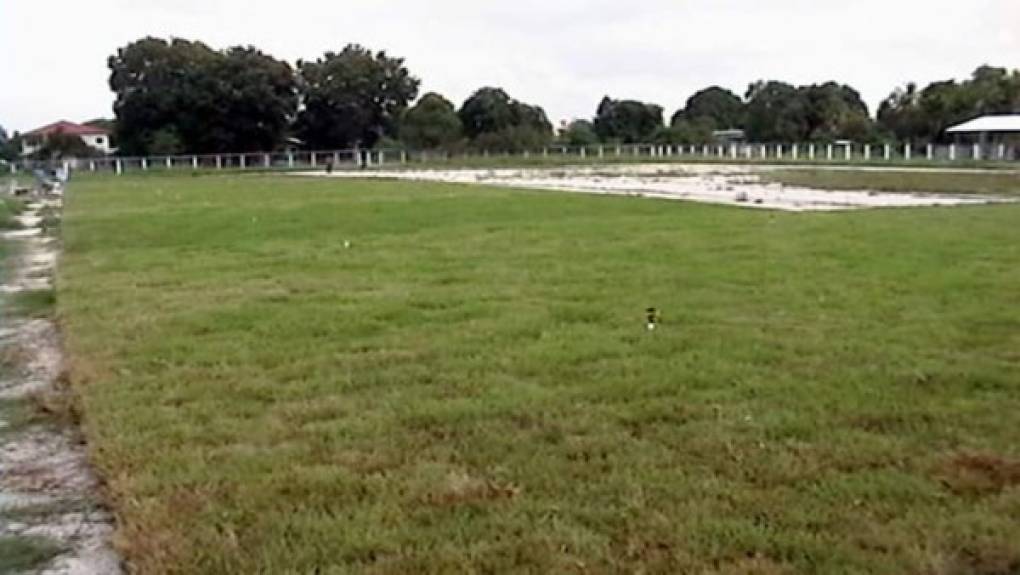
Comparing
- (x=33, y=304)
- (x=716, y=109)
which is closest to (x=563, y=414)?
(x=33, y=304)

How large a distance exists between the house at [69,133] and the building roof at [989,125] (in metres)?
72.3

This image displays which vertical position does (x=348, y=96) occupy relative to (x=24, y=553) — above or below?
above

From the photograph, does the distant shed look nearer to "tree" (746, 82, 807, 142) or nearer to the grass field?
"tree" (746, 82, 807, 142)

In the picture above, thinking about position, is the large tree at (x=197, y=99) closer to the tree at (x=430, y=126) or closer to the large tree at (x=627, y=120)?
the tree at (x=430, y=126)

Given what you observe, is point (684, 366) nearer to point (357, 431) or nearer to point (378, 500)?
point (357, 431)

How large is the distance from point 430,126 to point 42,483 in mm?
75778

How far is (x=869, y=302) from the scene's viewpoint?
9.42 meters

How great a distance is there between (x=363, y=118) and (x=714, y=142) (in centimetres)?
2266

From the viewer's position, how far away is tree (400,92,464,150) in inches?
3132

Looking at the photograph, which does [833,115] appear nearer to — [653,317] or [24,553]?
[653,317]

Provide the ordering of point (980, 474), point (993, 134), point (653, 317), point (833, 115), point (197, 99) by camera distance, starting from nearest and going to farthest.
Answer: point (980, 474) → point (653, 317) → point (993, 134) → point (197, 99) → point (833, 115)

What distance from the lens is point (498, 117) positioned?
88.0 metres

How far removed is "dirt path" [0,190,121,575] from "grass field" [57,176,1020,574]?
145 millimetres

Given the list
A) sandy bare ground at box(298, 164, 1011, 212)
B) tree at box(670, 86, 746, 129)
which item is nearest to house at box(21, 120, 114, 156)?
tree at box(670, 86, 746, 129)
